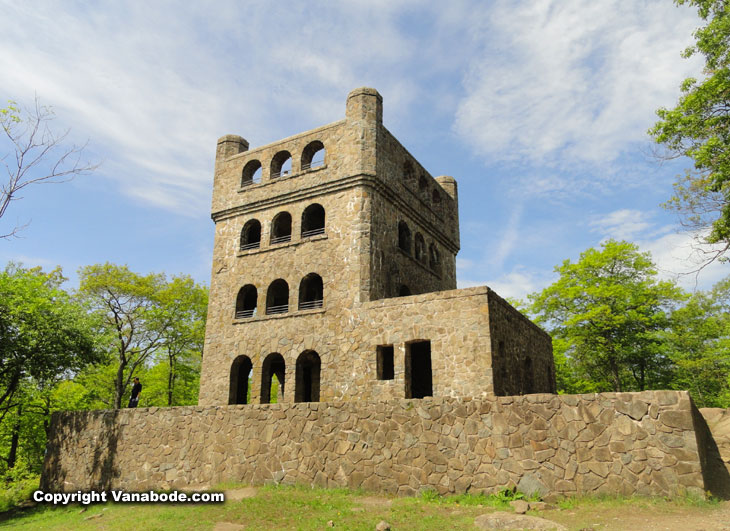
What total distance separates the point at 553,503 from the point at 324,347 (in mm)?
9732

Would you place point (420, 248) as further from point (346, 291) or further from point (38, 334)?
point (38, 334)

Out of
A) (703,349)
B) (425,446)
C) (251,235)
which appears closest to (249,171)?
(251,235)

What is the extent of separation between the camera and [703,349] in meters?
30.6

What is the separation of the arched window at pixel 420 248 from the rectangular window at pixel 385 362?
19.7 ft

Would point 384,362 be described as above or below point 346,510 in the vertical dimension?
above

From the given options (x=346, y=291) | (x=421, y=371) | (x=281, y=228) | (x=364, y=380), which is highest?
(x=281, y=228)

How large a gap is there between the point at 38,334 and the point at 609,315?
26.6 metres

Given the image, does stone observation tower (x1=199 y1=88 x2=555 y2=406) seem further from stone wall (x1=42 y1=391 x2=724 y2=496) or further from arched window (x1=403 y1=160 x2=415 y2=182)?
stone wall (x1=42 y1=391 x2=724 y2=496)

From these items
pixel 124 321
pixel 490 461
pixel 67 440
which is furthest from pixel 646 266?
pixel 124 321

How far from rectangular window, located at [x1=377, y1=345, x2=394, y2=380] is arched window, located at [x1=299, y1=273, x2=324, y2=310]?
325 cm

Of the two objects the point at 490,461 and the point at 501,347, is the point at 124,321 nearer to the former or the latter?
the point at 501,347

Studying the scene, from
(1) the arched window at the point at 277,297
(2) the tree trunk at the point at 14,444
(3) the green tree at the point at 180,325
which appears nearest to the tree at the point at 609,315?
(1) the arched window at the point at 277,297

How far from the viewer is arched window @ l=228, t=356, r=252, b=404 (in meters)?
19.5

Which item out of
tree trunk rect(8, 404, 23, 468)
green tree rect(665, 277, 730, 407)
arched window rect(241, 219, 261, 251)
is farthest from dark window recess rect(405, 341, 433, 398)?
tree trunk rect(8, 404, 23, 468)
